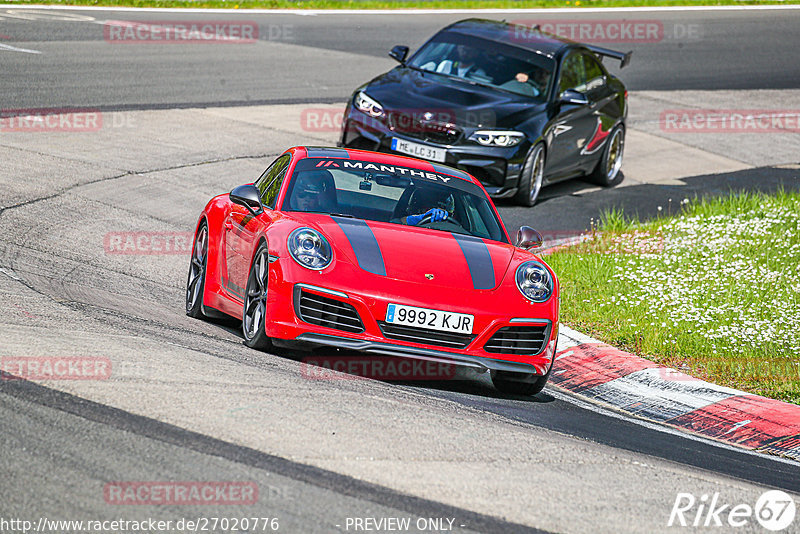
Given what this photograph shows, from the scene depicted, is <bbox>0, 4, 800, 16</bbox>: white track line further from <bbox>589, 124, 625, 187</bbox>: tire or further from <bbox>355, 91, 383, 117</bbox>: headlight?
<bbox>589, 124, 625, 187</bbox>: tire

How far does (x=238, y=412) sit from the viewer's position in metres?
5.41

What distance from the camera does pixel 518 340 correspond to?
7152 millimetres

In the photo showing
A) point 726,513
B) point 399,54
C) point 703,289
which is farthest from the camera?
point 399,54

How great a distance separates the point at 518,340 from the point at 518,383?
39cm

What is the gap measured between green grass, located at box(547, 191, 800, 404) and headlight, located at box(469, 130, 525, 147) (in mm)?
1339

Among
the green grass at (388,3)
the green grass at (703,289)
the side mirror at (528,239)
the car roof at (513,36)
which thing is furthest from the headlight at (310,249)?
the green grass at (388,3)

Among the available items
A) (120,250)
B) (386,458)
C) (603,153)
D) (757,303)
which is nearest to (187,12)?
(603,153)

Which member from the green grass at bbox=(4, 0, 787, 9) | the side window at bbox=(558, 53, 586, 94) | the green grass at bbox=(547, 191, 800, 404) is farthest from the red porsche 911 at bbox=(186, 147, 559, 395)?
the green grass at bbox=(4, 0, 787, 9)

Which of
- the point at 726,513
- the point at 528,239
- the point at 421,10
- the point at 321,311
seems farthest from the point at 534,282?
the point at 421,10

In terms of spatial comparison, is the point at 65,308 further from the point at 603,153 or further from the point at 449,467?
the point at 603,153

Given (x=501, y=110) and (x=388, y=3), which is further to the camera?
(x=388, y=3)

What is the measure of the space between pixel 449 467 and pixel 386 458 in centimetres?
28

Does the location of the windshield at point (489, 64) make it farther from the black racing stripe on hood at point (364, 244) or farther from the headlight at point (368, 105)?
the black racing stripe on hood at point (364, 244)

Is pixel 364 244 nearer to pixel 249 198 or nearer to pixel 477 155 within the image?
pixel 249 198
